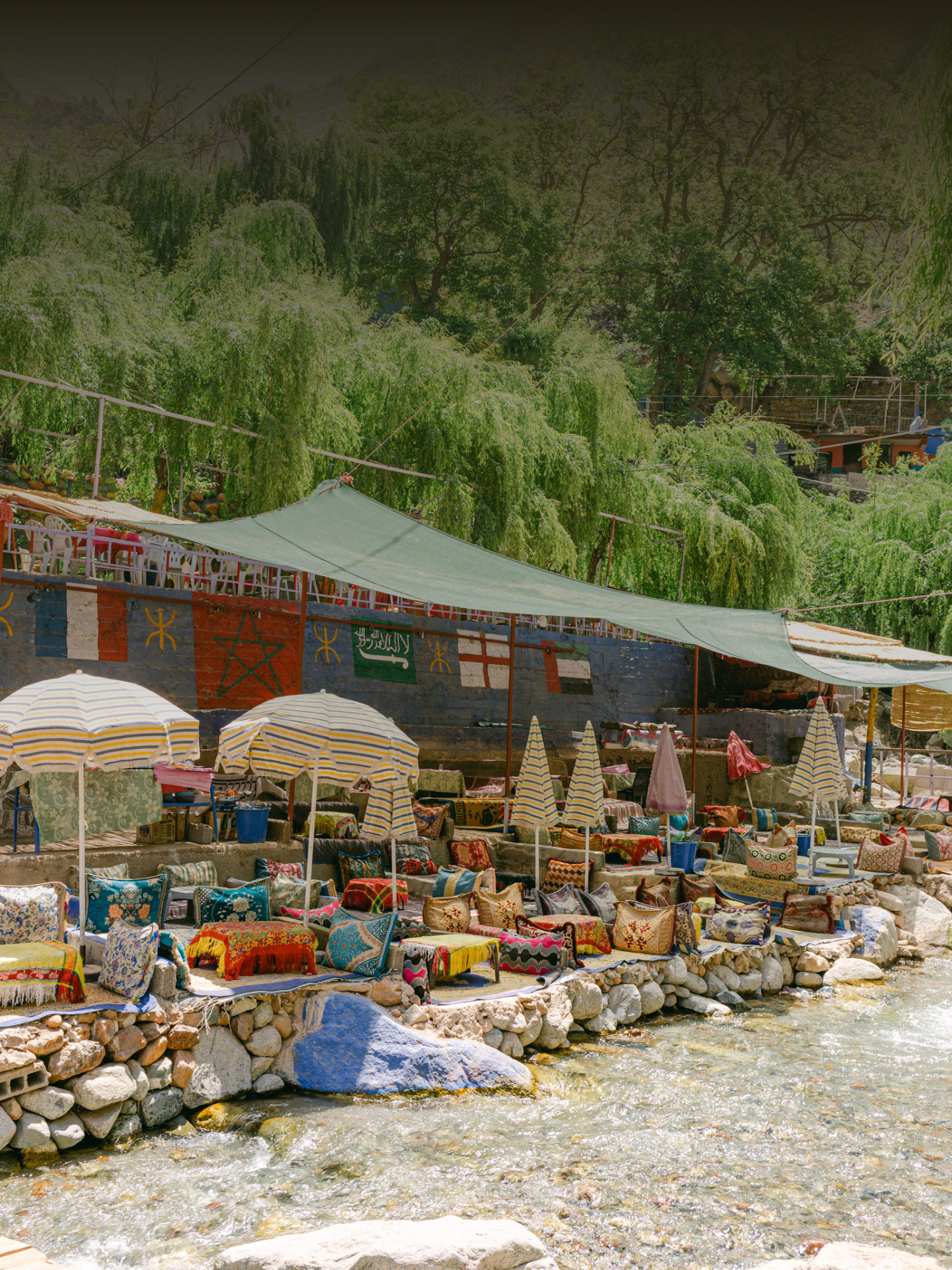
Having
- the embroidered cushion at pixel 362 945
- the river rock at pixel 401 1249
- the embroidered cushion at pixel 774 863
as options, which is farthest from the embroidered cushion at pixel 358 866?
the river rock at pixel 401 1249

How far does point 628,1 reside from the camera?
564 centimetres

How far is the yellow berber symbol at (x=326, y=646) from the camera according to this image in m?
13.7

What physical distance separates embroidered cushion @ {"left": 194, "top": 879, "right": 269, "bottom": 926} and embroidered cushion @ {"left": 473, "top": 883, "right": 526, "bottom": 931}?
1834 millimetres

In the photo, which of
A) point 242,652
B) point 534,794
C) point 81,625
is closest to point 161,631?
point 81,625

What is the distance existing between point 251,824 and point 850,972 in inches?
232

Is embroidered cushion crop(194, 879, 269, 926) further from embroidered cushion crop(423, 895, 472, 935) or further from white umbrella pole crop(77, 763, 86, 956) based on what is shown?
embroidered cushion crop(423, 895, 472, 935)

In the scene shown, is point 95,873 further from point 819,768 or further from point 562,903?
point 819,768

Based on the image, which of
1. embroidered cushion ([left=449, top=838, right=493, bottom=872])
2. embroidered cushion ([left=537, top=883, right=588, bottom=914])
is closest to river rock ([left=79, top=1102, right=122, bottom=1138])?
embroidered cushion ([left=537, top=883, right=588, bottom=914])

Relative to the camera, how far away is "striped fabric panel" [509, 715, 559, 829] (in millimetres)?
9078

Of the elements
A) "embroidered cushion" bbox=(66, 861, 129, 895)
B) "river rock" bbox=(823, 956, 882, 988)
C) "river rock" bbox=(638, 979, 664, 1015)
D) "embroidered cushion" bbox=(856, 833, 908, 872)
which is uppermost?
"embroidered cushion" bbox=(66, 861, 129, 895)

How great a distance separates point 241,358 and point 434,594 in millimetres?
4514

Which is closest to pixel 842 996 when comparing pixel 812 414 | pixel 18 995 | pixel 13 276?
pixel 18 995

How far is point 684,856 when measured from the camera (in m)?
11.1

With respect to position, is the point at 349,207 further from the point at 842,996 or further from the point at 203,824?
the point at 842,996
